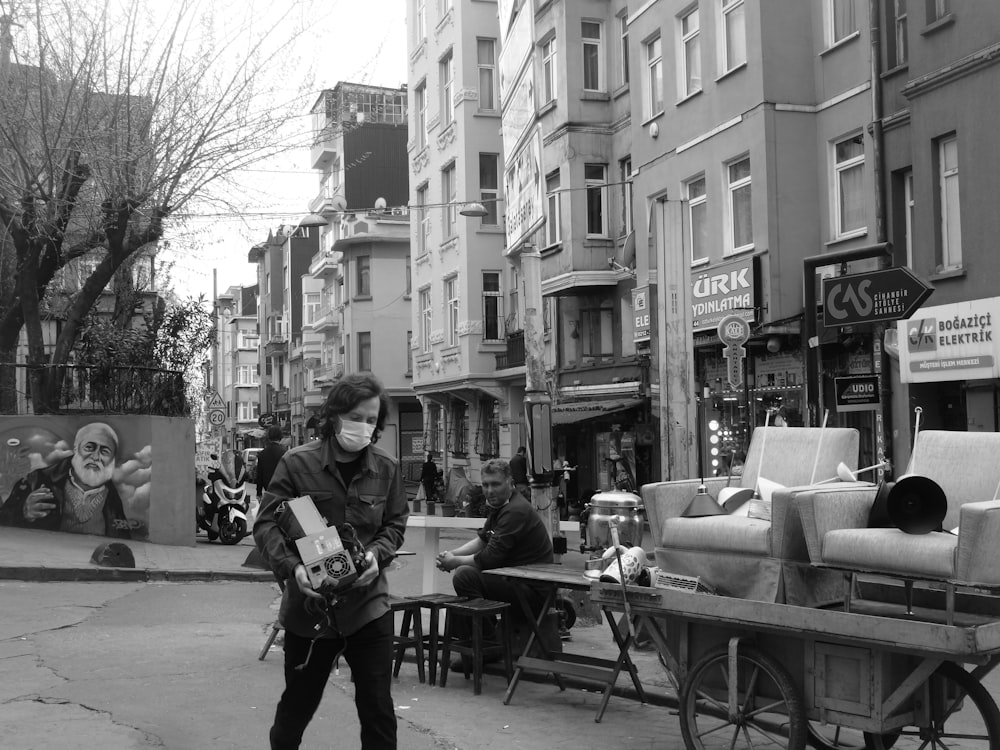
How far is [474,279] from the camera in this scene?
3828 cm

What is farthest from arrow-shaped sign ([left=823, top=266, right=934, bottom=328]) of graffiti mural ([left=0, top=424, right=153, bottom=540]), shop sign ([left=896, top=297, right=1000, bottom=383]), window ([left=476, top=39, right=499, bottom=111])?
window ([left=476, top=39, right=499, bottom=111])

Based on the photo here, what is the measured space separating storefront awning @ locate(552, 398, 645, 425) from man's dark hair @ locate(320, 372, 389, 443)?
71.2 feet

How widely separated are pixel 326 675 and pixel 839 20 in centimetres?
1820

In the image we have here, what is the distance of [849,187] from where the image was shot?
67.2 ft

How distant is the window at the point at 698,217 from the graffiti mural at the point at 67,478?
10.7 meters

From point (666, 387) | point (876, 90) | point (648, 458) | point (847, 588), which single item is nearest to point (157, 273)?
point (648, 458)

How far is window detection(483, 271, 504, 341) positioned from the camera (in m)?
38.1

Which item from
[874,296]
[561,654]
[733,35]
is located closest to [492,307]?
[733,35]

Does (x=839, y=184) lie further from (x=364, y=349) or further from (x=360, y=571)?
(x=364, y=349)

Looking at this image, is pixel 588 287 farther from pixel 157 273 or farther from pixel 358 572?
pixel 358 572

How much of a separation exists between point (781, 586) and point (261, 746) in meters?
2.92

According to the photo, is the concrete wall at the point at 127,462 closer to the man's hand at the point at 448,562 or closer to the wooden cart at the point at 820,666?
the man's hand at the point at 448,562

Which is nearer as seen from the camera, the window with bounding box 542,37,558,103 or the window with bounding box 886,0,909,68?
the window with bounding box 886,0,909,68

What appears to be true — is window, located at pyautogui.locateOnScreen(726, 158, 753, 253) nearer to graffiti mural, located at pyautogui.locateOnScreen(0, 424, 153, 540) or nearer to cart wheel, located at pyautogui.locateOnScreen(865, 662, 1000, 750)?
graffiti mural, located at pyautogui.locateOnScreen(0, 424, 153, 540)
